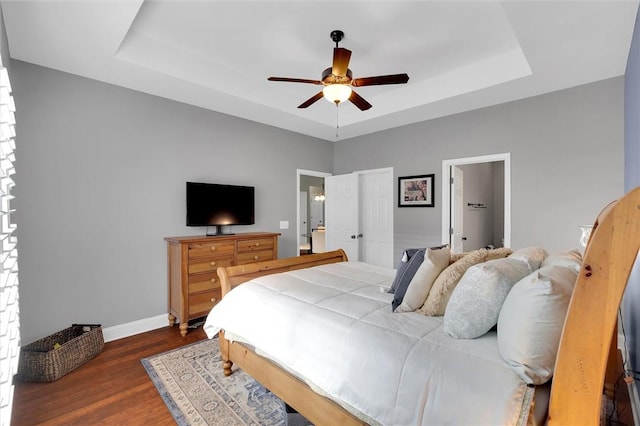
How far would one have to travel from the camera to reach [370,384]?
131cm

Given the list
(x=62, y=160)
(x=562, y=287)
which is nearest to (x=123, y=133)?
(x=62, y=160)

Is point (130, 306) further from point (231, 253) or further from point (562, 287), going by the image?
point (562, 287)

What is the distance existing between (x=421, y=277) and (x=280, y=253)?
3.30m

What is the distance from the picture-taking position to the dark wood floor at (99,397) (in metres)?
1.95

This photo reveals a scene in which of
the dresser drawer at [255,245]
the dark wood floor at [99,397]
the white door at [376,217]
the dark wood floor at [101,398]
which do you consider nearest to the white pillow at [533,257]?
the dark wood floor at [101,398]

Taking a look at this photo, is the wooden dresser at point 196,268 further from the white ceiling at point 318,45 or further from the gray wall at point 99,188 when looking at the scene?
the white ceiling at point 318,45

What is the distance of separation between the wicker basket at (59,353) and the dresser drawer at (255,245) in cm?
157

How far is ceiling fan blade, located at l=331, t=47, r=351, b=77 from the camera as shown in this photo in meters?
2.25

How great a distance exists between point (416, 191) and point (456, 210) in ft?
2.03

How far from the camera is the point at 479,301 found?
4.39 feet

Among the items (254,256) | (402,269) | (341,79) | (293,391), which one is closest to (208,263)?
(254,256)

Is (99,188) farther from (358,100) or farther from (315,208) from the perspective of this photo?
(315,208)

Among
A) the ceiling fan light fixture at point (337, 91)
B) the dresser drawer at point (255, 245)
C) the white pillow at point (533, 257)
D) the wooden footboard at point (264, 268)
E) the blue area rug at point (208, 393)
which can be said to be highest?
the ceiling fan light fixture at point (337, 91)

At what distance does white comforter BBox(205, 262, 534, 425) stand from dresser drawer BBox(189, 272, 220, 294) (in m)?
1.22
